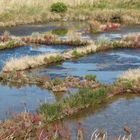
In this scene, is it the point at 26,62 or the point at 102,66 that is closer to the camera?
the point at 26,62

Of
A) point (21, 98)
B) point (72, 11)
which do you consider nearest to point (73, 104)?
point (21, 98)

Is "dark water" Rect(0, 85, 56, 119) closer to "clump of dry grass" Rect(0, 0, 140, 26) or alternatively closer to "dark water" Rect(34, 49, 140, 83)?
"dark water" Rect(34, 49, 140, 83)

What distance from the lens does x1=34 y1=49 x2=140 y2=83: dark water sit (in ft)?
84.0

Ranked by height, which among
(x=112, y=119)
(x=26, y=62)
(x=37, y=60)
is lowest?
(x=37, y=60)

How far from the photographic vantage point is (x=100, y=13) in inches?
1981

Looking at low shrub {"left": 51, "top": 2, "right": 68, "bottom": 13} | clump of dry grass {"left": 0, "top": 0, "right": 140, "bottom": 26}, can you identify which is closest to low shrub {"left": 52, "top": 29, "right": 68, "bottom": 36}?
clump of dry grass {"left": 0, "top": 0, "right": 140, "bottom": 26}

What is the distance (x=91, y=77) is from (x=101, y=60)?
6.59 meters

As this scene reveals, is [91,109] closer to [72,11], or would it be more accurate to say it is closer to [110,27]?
[110,27]

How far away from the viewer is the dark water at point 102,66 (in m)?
25.6

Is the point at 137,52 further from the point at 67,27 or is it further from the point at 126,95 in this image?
the point at 67,27

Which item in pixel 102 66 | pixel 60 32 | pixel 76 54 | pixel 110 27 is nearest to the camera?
pixel 102 66

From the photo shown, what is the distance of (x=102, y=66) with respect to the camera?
2780 cm

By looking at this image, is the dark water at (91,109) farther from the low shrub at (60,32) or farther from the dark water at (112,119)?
the low shrub at (60,32)

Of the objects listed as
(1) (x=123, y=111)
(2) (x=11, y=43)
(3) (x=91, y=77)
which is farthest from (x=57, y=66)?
(1) (x=123, y=111)
